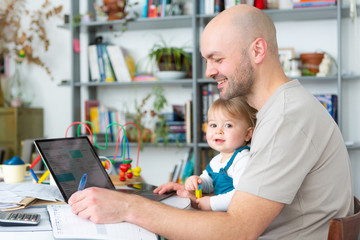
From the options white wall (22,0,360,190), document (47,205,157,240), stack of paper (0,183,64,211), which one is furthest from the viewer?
white wall (22,0,360,190)

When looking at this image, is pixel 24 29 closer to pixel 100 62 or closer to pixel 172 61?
pixel 100 62

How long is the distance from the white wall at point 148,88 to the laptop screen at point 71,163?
2.19m

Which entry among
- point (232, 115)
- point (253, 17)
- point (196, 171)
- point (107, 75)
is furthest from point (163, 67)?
point (253, 17)

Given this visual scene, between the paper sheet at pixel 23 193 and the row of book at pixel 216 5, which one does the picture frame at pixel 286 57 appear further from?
the paper sheet at pixel 23 193

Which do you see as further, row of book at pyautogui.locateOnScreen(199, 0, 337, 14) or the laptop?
row of book at pyautogui.locateOnScreen(199, 0, 337, 14)

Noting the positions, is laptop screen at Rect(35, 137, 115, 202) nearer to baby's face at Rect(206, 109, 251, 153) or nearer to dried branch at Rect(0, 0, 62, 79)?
baby's face at Rect(206, 109, 251, 153)

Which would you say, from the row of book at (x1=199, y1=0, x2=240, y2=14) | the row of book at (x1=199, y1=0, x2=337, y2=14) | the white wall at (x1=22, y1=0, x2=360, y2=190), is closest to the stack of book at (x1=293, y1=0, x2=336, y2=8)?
the row of book at (x1=199, y1=0, x2=337, y2=14)

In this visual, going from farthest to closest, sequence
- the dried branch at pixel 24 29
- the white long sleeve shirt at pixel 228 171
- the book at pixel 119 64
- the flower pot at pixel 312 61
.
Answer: the dried branch at pixel 24 29, the book at pixel 119 64, the flower pot at pixel 312 61, the white long sleeve shirt at pixel 228 171

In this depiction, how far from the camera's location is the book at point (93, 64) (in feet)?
12.0

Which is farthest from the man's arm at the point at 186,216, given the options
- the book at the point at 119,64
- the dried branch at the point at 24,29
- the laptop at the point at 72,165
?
the dried branch at the point at 24,29

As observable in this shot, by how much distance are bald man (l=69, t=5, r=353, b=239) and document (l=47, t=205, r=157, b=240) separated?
18 mm

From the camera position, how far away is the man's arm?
43.8 inches

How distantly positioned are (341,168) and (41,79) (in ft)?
11.2

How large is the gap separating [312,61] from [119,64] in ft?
4.94
